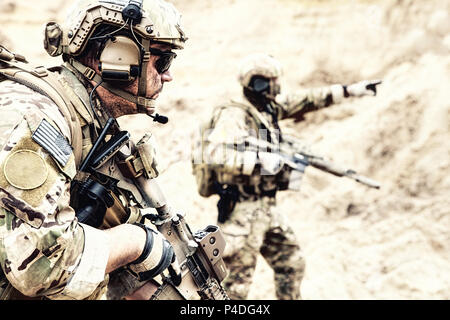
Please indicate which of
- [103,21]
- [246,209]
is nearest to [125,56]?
[103,21]

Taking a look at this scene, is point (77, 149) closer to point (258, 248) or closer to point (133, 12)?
point (133, 12)

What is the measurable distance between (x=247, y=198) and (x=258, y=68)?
111 centimetres

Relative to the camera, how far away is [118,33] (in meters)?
1.80

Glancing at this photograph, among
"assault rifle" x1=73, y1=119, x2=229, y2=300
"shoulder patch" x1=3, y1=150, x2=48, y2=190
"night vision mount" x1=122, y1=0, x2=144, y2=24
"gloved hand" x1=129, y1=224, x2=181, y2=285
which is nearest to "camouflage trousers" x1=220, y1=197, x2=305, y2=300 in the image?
"assault rifle" x1=73, y1=119, x2=229, y2=300

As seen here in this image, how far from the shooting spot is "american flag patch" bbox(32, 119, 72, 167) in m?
1.36

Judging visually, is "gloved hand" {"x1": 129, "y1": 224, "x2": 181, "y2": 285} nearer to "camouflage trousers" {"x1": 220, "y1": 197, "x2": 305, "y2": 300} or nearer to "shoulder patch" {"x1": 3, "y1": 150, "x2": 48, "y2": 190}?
"shoulder patch" {"x1": 3, "y1": 150, "x2": 48, "y2": 190}

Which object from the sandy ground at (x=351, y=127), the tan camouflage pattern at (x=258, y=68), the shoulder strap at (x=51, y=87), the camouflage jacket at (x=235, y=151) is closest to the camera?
the shoulder strap at (x=51, y=87)

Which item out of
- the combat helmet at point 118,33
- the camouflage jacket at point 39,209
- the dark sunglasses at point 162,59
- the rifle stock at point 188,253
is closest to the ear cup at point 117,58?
the combat helmet at point 118,33

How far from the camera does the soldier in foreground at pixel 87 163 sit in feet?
4.39

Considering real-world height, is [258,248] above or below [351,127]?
below

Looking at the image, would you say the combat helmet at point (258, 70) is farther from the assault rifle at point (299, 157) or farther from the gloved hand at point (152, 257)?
the gloved hand at point (152, 257)

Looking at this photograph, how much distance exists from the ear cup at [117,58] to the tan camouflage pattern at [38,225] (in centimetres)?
35
